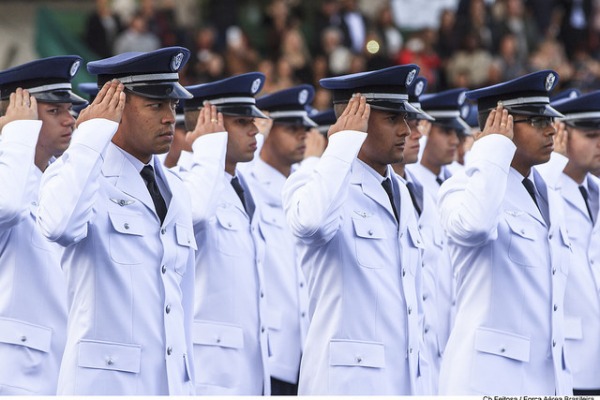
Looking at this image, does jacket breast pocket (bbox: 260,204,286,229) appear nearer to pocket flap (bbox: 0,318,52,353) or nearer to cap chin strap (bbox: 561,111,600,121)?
cap chin strap (bbox: 561,111,600,121)

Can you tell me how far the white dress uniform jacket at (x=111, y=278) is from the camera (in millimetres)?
5258

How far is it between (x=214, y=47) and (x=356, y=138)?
10782 mm

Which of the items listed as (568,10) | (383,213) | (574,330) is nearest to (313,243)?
(383,213)

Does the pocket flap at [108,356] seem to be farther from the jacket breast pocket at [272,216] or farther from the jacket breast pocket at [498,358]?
the jacket breast pocket at [272,216]

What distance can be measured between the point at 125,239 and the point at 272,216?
113 inches

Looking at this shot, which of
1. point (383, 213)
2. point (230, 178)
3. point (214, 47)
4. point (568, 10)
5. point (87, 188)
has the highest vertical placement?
point (568, 10)

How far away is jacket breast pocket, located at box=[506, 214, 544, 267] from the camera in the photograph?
6.25m

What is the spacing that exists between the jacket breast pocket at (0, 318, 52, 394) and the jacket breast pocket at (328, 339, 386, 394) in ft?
4.13

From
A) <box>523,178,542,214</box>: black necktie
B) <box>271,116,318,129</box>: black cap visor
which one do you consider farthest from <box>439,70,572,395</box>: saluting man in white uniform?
<box>271,116,318,129</box>: black cap visor

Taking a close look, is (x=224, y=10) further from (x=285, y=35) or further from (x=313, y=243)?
(x=313, y=243)

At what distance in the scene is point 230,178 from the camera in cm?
750

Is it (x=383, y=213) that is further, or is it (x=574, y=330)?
(x=574, y=330)

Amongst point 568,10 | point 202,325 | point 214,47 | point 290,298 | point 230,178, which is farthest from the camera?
point 568,10

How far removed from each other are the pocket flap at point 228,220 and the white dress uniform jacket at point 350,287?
3.13 ft
